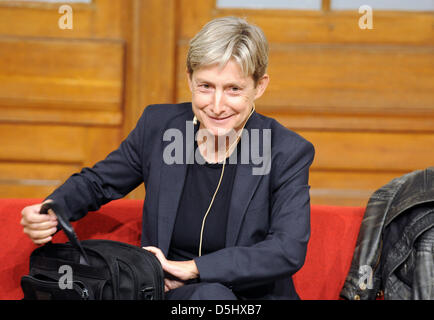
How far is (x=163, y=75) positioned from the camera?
2.90 metres

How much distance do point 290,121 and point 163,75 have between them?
2.20 feet

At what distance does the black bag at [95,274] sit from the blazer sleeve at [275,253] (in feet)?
0.44

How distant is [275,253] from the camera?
1.44 metres

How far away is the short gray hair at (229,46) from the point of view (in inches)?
57.7

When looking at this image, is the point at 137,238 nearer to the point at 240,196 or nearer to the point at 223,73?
the point at 240,196

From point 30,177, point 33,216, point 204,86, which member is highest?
point 204,86

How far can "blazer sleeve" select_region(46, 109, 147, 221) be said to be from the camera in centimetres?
162

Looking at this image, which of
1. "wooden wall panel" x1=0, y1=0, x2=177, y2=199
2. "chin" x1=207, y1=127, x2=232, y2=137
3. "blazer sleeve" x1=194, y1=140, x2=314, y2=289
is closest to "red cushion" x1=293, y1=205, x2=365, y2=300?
"blazer sleeve" x1=194, y1=140, x2=314, y2=289

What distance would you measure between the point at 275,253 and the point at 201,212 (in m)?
0.26

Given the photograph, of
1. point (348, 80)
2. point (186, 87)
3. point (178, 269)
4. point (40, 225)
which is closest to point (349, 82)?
point (348, 80)

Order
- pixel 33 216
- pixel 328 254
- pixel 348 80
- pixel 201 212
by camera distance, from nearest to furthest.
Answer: pixel 33 216
pixel 201 212
pixel 328 254
pixel 348 80

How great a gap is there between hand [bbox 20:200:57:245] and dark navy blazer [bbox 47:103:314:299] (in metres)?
0.07

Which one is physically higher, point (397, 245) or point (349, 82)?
point (349, 82)
